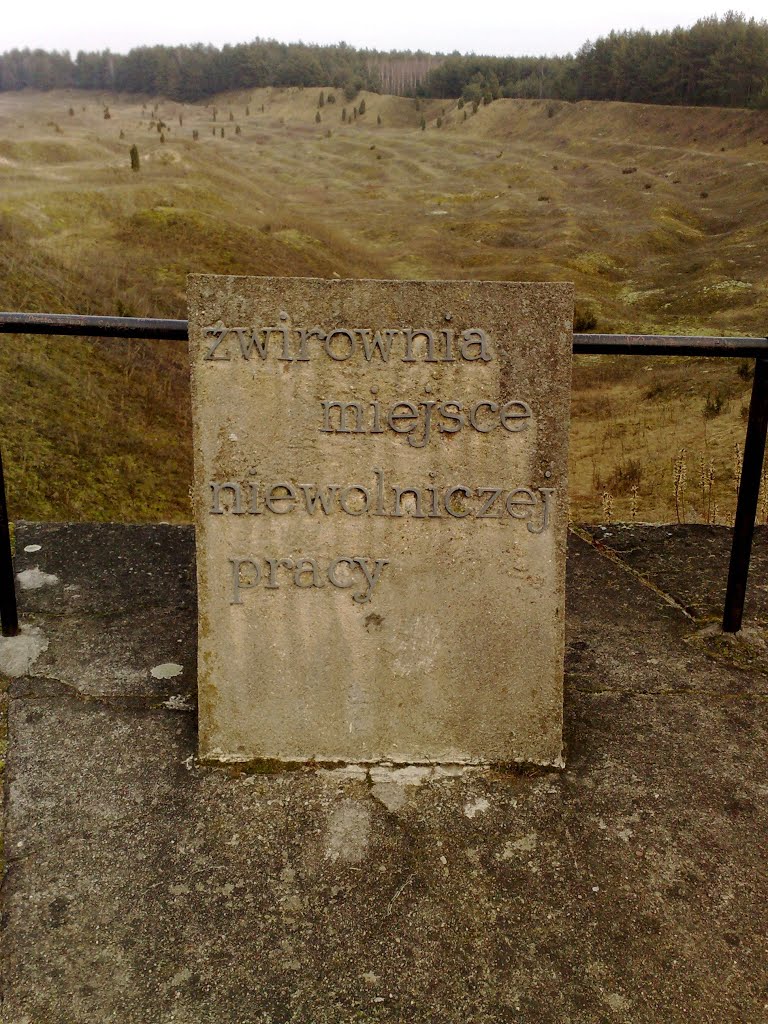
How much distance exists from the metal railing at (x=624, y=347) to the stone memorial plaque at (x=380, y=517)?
413mm

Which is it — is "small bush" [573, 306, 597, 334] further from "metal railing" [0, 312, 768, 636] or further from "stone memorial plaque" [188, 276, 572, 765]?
"stone memorial plaque" [188, 276, 572, 765]

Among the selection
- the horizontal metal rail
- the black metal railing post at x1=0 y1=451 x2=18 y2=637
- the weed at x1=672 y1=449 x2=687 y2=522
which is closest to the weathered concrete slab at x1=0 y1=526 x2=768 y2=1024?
the black metal railing post at x1=0 y1=451 x2=18 y2=637

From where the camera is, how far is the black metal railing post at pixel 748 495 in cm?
242

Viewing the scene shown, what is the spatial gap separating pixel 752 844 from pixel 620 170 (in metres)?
42.9

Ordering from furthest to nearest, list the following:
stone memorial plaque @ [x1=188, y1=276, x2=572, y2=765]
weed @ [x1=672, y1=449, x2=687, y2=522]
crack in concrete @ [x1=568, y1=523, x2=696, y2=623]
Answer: weed @ [x1=672, y1=449, x2=687, y2=522], crack in concrete @ [x1=568, y1=523, x2=696, y2=623], stone memorial plaque @ [x1=188, y1=276, x2=572, y2=765]

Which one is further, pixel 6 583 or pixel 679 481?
pixel 679 481

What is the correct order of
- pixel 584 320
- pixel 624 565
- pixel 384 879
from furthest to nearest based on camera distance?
pixel 584 320 → pixel 624 565 → pixel 384 879

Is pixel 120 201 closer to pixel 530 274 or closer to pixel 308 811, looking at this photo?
A: pixel 530 274

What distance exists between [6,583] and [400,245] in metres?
28.7

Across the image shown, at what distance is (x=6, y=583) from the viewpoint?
250cm

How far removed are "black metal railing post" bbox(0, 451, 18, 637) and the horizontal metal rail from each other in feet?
1.33

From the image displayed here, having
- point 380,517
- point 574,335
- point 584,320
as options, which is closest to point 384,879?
point 380,517

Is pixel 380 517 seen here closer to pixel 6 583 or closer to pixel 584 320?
pixel 6 583

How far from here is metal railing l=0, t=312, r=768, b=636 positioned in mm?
2268
